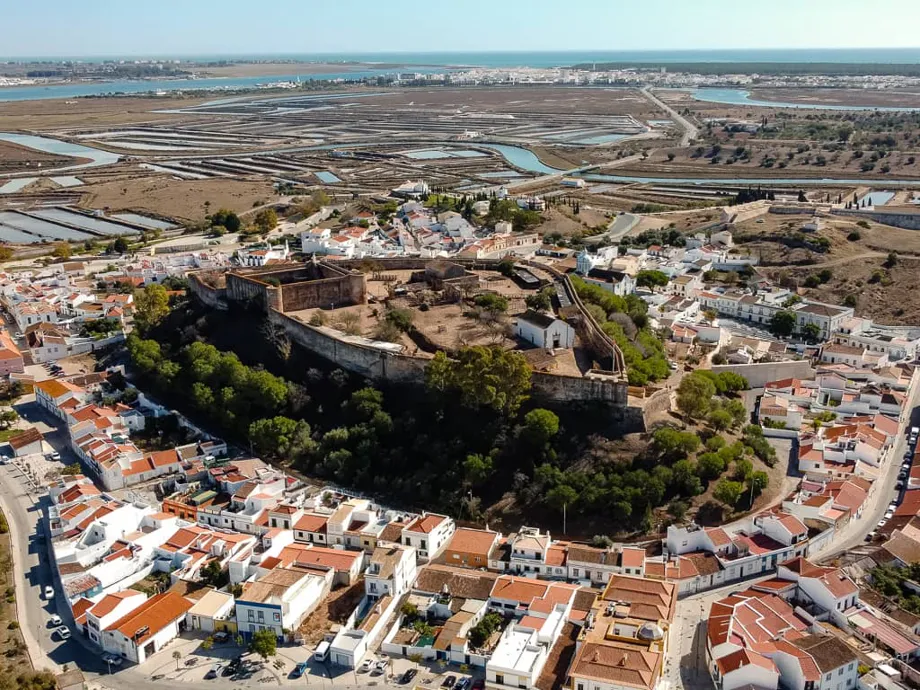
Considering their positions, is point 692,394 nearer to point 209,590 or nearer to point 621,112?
point 209,590

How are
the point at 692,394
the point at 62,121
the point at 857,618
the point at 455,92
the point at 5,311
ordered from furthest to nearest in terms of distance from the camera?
the point at 455,92 < the point at 62,121 < the point at 5,311 < the point at 692,394 < the point at 857,618

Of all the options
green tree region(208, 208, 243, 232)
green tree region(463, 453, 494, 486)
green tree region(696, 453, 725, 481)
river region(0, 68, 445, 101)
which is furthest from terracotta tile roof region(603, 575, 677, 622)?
river region(0, 68, 445, 101)

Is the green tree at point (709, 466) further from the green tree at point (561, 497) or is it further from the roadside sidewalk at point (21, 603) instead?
the roadside sidewalk at point (21, 603)

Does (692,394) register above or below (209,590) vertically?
above

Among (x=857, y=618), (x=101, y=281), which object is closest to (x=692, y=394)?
(x=857, y=618)

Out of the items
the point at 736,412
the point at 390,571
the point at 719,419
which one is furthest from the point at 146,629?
the point at 736,412

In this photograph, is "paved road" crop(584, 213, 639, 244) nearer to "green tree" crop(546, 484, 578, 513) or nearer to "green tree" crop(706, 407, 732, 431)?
"green tree" crop(706, 407, 732, 431)
